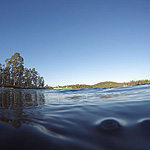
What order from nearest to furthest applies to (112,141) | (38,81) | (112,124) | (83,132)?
1. (112,141)
2. (83,132)
3. (112,124)
4. (38,81)

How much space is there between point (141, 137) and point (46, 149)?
2.93ft

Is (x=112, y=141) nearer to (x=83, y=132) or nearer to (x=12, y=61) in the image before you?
(x=83, y=132)

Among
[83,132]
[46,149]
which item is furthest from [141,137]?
[46,149]

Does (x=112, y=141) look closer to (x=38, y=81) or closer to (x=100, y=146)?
(x=100, y=146)

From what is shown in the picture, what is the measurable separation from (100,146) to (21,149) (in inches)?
25.2

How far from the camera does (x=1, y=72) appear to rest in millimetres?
48625

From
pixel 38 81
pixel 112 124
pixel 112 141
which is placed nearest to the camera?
pixel 112 141

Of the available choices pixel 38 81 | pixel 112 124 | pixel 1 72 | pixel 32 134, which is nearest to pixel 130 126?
pixel 112 124

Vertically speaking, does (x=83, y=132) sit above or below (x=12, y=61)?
below

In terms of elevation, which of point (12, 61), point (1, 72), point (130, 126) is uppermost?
point (12, 61)

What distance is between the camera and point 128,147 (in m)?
0.83

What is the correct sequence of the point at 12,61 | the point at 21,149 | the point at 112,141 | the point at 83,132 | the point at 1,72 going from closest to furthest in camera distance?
the point at 21,149 < the point at 112,141 < the point at 83,132 < the point at 12,61 < the point at 1,72

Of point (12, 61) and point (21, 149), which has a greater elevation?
point (12, 61)

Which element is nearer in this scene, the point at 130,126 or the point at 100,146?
the point at 100,146
